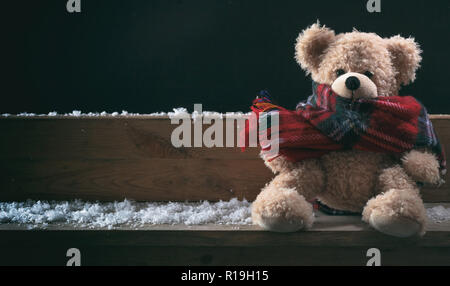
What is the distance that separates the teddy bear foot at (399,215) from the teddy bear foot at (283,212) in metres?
0.13

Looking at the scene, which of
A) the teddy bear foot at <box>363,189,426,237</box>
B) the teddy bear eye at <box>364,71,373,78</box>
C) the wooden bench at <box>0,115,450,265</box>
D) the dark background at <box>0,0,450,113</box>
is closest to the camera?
the teddy bear foot at <box>363,189,426,237</box>

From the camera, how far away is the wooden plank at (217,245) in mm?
780

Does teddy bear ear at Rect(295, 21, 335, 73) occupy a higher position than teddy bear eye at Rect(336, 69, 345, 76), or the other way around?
teddy bear ear at Rect(295, 21, 335, 73)

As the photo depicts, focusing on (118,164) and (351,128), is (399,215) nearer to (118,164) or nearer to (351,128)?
(351,128)

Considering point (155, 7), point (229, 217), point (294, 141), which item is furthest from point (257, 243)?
point (155, 7)

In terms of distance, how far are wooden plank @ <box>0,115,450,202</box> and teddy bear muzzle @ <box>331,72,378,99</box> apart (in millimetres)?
294

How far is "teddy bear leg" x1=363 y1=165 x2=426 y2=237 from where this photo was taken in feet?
2.33

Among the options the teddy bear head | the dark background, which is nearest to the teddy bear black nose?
the teddy bear head

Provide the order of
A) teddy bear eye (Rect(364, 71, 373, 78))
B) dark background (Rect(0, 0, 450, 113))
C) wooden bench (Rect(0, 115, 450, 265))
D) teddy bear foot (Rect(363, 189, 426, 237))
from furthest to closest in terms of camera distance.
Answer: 1. dark background (Rect(0, 0, 450, 113))
2. wooden bench (Rect(0, 115, 450, 265))
3. teddy bear eye (Rect(364, 71, 373, 78))
4. teddy bear foot (Rect(363, 189, 426, 237))

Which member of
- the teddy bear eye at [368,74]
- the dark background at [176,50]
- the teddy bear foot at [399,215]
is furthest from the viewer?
the dark background at [176,50]

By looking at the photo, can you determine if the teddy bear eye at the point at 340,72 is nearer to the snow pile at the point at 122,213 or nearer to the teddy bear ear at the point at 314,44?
the teddy bear ear at the point at 314,44

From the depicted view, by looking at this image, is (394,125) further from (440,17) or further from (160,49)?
(160,49)

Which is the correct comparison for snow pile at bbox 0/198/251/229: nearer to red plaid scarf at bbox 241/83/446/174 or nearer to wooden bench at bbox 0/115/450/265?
wooden bench at bbox 0/115/450/265

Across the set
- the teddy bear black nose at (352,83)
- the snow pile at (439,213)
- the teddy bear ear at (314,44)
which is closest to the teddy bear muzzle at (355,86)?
the teddy bear black nose at (352,83)
